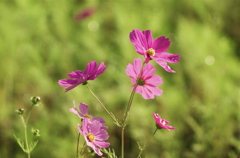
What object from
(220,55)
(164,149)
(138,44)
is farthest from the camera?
(220,55)

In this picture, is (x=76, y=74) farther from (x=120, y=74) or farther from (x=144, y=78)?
(x=120, y=74)

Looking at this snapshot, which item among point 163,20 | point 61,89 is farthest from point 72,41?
point 163,20

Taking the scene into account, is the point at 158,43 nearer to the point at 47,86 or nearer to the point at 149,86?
the point at 149,86

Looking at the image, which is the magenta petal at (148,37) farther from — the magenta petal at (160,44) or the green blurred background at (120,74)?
the green blurred background at (120,74)

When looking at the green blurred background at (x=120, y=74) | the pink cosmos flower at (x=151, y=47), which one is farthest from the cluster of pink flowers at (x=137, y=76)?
the green blurred background at (x=120, y=74)

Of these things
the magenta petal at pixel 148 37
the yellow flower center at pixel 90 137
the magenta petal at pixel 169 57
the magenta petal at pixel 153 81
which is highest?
the magenta petal at pixel 148 37

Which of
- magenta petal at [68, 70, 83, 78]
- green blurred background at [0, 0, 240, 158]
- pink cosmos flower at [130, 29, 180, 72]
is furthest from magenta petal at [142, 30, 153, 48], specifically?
green blurred background at [0, 0, 240, 158]
